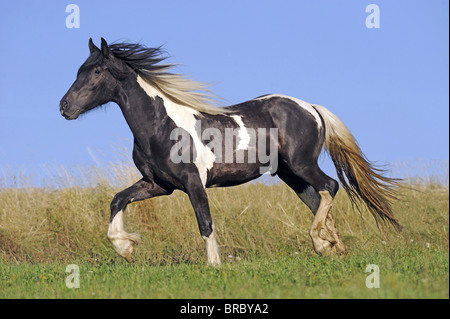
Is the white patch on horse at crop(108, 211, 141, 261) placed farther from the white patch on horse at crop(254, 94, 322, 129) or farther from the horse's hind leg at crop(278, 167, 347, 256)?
the white patch on horse at crop(254, 94, 322, 129)

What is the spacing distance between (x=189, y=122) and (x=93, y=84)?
131cm

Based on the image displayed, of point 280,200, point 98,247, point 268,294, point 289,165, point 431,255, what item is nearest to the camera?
point 268,294

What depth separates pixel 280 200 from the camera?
1060 centimetres

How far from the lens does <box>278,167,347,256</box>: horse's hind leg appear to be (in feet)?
23.6

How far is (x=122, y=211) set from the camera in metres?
7.09

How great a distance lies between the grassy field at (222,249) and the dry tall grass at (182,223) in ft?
0.07

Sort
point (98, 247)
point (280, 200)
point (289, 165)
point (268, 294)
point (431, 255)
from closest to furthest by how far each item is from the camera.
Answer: point (268, 294) → point (431, 255) → point (289, 165) → point (98, 247) → point (280, 200)

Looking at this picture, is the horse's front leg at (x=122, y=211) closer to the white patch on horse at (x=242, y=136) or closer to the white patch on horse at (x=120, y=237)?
the white patch on horse at (x=120, y=237)

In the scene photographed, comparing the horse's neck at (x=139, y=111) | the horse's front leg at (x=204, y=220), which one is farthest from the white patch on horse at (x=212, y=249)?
the horse's neck at (x=139, y=111)

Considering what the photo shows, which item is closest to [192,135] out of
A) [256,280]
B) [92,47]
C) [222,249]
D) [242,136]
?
[242,136]

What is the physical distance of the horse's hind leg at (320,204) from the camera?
718cm

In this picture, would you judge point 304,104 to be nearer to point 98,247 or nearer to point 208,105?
point 208,105

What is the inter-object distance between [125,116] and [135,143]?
38 cm
